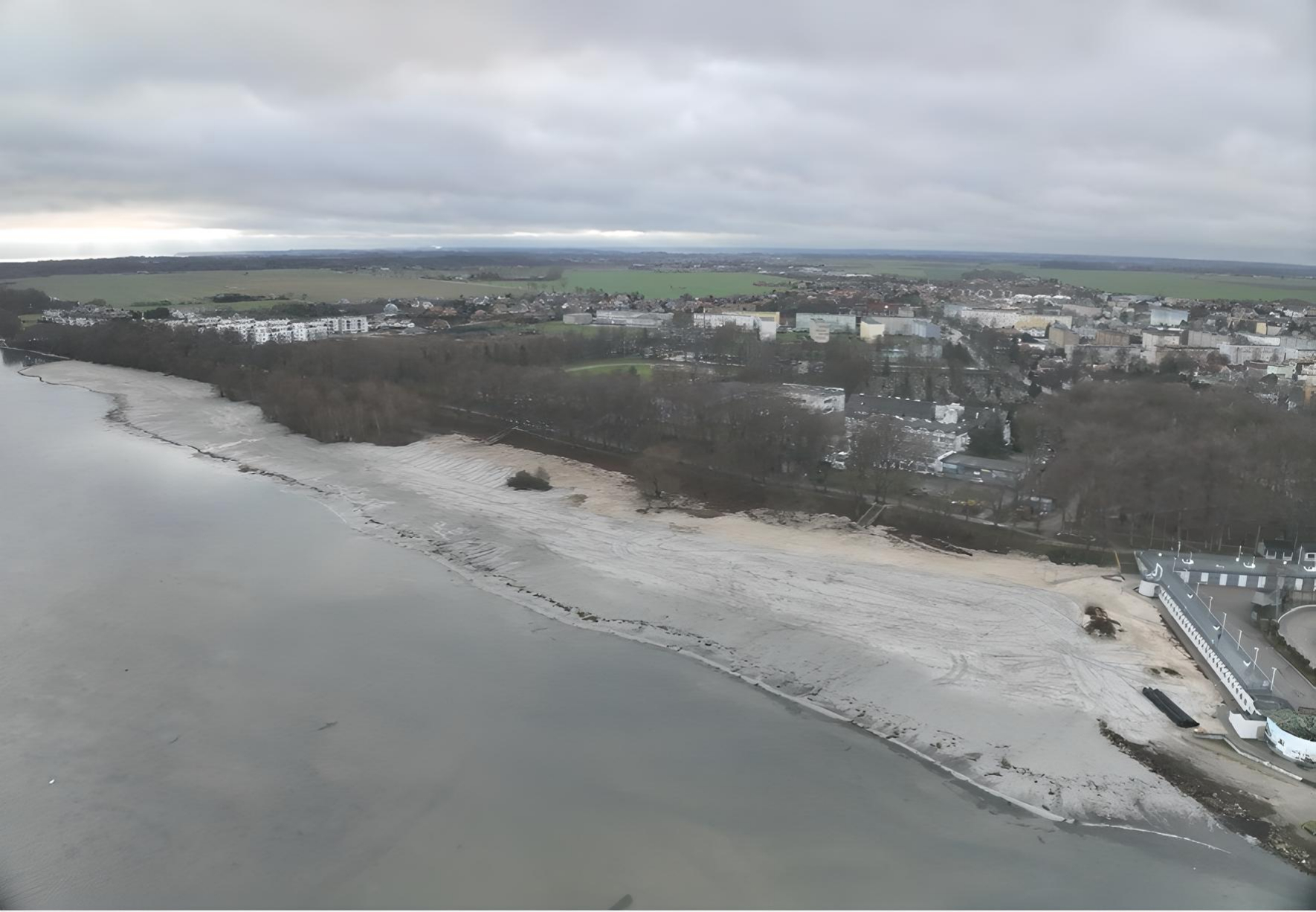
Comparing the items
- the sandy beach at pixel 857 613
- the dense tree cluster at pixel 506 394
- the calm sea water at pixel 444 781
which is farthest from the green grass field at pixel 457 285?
the calm sea water at pixel 444 781

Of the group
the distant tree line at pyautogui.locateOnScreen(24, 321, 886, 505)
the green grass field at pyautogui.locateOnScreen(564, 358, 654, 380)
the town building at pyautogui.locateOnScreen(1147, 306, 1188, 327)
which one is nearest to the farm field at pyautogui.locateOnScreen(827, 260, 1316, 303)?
the town building at pyautogui.locateOnScreen(1147, 306, 1188, 327)

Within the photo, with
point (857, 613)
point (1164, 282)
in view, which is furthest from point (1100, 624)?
point (1164, 282)

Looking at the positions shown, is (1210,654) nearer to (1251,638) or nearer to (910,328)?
(1251,638)

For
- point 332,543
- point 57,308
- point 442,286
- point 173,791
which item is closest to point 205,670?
point 173,791

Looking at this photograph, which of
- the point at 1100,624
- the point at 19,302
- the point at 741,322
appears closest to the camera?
the point at 1100,624

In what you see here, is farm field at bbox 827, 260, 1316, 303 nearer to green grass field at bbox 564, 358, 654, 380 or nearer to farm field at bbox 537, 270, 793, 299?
farm field at bbox 537, 270, 793, 299
